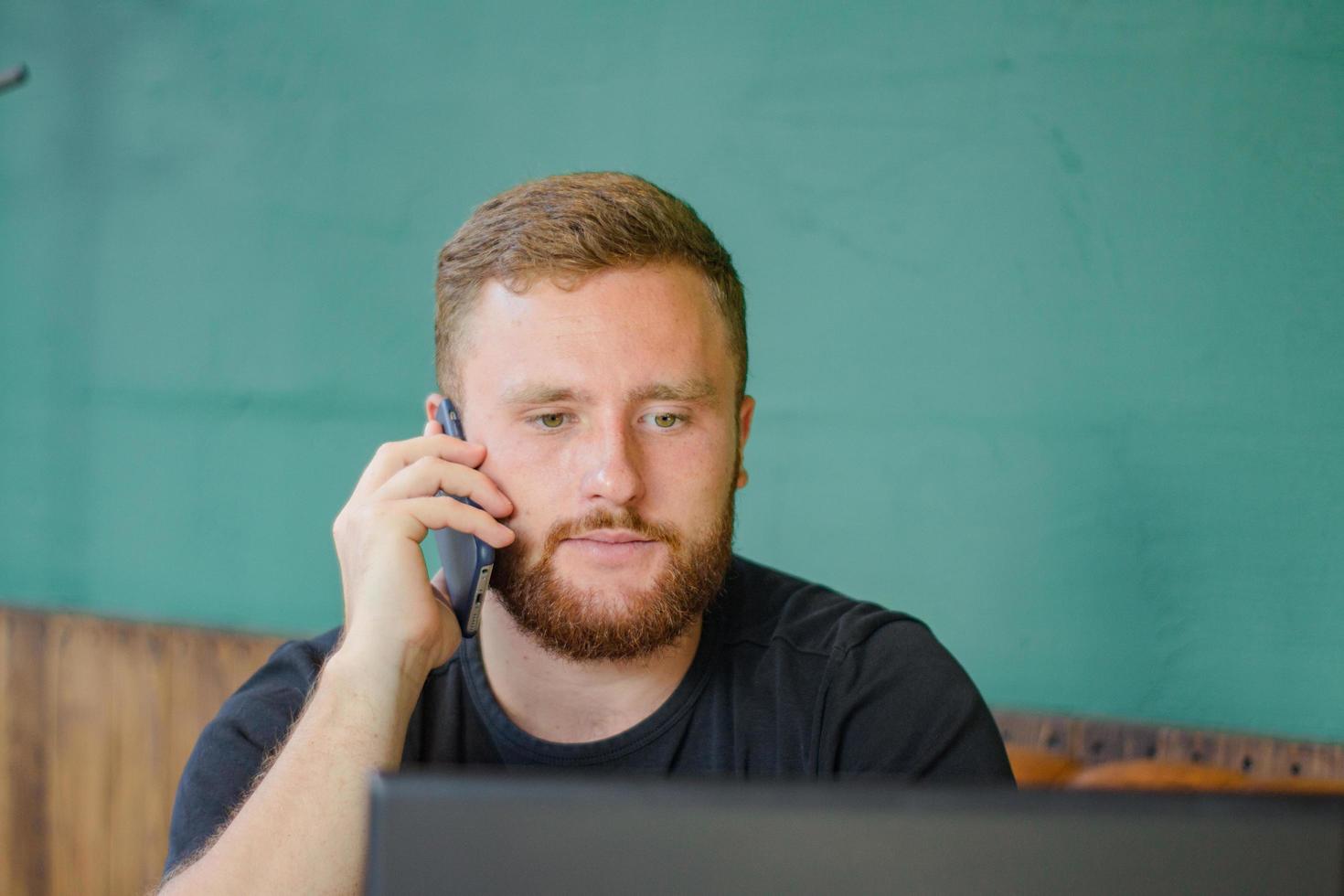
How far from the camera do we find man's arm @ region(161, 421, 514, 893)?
966 millimetres

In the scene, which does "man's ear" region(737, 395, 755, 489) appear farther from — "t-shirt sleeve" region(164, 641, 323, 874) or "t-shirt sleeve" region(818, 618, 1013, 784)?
"t-shirt sleeve" region(164, 641, 323, 874)

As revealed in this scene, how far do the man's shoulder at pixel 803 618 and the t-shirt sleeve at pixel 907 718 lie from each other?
0.01 meters

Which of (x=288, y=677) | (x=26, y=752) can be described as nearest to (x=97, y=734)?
(x=26, y=752)

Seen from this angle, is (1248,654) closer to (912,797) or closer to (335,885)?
(335,885)

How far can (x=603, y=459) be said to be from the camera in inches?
47.6

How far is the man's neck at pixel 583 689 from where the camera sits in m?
1.29

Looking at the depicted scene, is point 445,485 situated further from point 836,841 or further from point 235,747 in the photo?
point 836,841

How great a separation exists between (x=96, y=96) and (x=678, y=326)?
181 centimetres

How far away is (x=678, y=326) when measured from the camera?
128 cm

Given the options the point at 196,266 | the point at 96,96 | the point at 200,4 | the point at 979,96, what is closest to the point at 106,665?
the point at 196,266

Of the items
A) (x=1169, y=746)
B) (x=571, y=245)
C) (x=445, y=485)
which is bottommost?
(x=1169, y=746)

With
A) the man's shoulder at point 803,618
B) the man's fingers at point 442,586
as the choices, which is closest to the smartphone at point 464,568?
the man's fingers at point 442,586

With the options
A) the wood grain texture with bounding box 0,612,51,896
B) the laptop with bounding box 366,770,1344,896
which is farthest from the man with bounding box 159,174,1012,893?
the wood grain texture with bounding box 0,612,51,896

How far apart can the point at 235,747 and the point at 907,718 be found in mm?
703
